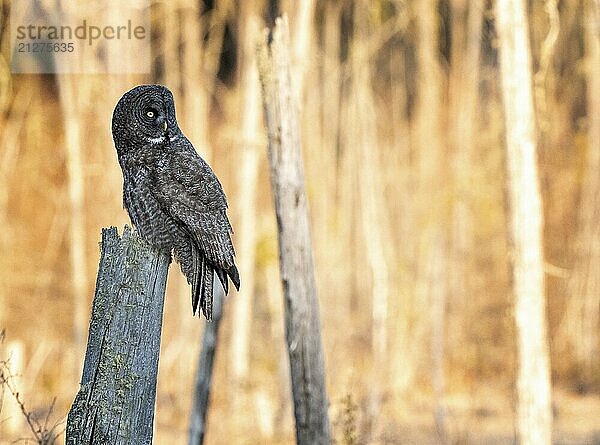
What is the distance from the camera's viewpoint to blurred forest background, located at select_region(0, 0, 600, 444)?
9531 mm

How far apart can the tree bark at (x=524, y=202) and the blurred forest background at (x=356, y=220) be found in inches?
99.6

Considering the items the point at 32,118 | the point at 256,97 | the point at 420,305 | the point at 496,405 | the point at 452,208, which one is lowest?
the point at 496,405

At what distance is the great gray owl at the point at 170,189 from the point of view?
11.8ft

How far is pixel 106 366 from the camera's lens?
8.69 feet

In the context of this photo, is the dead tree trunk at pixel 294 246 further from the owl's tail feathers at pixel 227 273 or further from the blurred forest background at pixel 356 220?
the blurred forest background at pixel 356 220

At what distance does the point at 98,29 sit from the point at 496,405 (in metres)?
6.02

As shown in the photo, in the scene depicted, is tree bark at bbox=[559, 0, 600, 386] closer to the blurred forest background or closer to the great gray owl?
the blurred forest background

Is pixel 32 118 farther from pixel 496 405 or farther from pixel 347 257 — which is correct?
pixel 496 405

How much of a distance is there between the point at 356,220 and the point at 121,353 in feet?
30.1

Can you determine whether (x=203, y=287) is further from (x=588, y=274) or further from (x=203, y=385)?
(x=588, y=274)

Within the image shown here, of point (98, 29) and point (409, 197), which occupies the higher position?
point (98, 29)

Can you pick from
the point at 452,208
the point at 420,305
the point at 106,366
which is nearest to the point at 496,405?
the point at 420,305

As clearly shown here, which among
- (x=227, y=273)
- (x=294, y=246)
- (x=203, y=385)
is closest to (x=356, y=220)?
(x=203, y=385)

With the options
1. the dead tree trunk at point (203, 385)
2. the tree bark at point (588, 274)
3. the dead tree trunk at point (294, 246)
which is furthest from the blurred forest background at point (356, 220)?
the dead tree trunk at point (294, 246)
